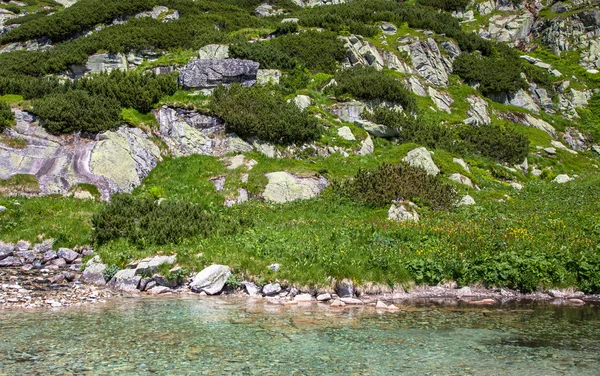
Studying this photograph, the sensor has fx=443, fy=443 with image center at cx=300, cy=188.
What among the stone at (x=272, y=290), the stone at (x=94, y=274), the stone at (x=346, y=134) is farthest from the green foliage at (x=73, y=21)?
the stone at (x=272, y=290)

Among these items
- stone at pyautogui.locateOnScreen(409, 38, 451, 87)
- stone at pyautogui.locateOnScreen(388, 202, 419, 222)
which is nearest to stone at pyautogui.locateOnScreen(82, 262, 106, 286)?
stone at pyautogui.locateOnScreen(388, 202, 419, 222)

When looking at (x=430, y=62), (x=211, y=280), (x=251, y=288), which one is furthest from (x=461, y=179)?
(x=430, y=62)

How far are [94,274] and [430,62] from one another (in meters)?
43.7

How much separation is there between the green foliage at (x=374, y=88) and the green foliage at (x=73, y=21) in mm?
33743

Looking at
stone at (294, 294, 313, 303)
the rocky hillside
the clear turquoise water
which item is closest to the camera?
the clear turquoise water

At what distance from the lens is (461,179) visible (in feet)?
92.6

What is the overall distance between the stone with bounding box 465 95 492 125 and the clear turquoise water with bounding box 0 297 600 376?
3476 centimetres

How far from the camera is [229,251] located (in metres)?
15.1

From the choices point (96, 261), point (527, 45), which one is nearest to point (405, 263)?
point (96, 261)

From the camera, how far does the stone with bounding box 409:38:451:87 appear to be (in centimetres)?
4769

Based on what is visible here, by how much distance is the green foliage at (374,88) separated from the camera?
3678 centimetres

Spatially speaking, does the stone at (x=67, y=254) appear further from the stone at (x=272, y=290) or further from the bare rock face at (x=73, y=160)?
the stone at (x=272, y=290)

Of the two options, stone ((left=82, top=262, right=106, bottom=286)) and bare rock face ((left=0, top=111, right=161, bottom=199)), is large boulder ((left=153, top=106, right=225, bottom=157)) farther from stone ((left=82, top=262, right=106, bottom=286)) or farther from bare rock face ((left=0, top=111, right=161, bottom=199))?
stone ((left=82, top=262, right=106, bottom=286))

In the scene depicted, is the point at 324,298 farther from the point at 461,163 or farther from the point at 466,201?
the point at 461,163
